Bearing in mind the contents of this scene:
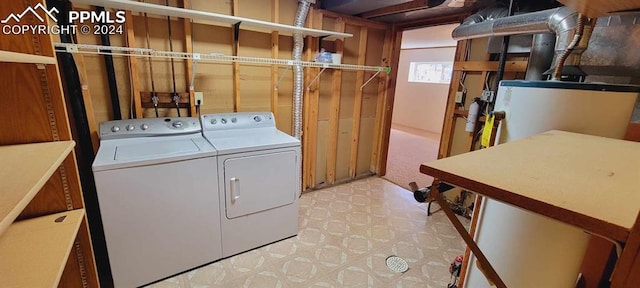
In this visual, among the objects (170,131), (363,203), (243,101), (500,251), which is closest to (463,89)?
(363,203)

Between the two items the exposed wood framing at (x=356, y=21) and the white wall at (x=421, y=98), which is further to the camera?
the white wall at (x=421, y=98)

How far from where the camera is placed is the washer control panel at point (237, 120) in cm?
239

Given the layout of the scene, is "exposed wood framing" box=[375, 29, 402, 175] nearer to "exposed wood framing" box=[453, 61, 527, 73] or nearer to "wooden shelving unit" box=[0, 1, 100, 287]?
"exposed wood framing" box=[453, 61, 527, 73]

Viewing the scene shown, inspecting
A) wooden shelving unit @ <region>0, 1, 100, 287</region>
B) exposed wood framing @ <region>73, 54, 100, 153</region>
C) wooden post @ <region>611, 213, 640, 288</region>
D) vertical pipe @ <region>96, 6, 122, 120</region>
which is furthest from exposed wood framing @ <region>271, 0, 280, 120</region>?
wooden post @ <region>611, 213, 640, 288</region>

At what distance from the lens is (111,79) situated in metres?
2.08

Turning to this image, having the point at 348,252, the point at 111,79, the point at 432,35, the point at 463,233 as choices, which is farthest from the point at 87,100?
the point at 432,35

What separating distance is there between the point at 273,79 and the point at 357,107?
1250 millimetres

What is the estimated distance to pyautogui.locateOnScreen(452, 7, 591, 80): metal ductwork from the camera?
145 centimetres

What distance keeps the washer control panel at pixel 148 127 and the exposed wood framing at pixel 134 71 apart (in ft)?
0.47

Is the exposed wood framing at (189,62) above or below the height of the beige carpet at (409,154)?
above

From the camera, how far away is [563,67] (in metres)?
1.48

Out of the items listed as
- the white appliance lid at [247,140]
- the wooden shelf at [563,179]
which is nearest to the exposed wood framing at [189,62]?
the white appliance lid at [247,140]

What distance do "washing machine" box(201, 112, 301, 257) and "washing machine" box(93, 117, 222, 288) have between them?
0.09 m

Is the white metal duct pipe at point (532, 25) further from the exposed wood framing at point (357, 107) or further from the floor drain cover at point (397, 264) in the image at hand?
the floor drain cover at point (397, 264)
